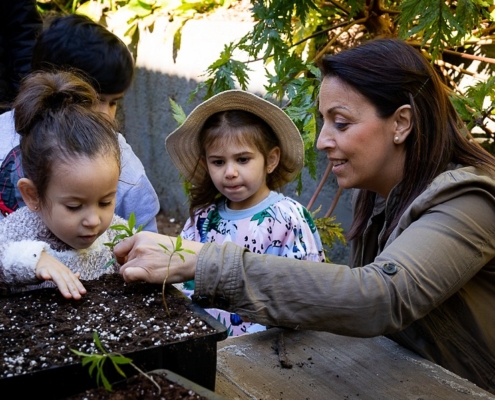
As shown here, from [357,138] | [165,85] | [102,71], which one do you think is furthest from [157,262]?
[165,85]

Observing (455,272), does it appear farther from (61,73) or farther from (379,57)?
(61,73)

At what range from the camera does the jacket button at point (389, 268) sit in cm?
179

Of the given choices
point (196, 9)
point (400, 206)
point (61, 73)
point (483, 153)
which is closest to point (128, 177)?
point (61, 73)

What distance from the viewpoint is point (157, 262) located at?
5.85 feet

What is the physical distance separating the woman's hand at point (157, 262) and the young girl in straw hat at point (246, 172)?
0.95 metres

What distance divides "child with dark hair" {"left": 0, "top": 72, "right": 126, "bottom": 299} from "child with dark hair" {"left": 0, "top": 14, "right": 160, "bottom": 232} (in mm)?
466

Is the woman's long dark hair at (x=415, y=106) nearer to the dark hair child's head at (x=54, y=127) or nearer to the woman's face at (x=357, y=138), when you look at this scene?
the woman's face at (x=357, y=138)

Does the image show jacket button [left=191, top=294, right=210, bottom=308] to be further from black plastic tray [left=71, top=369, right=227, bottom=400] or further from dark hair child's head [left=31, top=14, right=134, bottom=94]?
dark hair child's head [left=31, top=14, right=134, bottom=94]

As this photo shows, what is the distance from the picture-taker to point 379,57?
2.28 m

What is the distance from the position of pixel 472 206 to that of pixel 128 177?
53.2 inches

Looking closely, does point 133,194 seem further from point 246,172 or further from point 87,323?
point 87,323

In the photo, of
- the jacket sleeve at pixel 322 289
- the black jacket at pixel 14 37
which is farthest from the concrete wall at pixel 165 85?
the jacket sleeve at pixel 322 289

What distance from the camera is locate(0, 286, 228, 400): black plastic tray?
134 centimetres

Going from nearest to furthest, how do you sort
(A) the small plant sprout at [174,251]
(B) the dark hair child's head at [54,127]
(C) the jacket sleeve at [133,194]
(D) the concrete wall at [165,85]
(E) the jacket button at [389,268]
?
(A) the small plant sprout at [174,251] < (E) the jacket button at [389,268] < (B) the dark hair child's head at [54,127] < (C) the jacket sleeve at [133,194] < (D) the concrete wall at [165,85]
